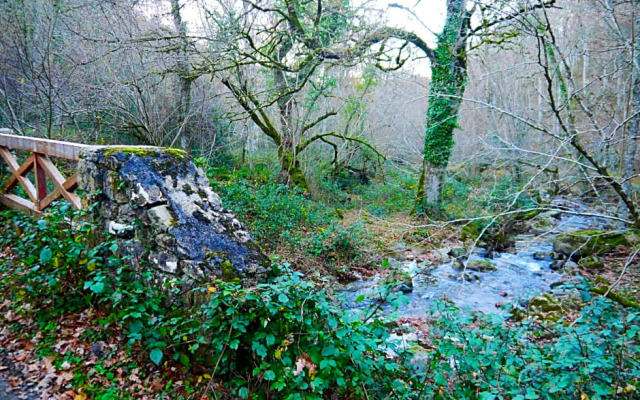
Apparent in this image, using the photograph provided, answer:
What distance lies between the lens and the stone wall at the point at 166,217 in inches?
113

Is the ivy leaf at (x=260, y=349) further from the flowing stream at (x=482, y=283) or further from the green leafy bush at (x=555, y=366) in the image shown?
the flowing stream at (x=482, y=283)

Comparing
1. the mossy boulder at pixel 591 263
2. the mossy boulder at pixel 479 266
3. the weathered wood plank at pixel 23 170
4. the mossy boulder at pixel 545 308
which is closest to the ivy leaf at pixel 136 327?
the weathered wood plank at pixel 23 170

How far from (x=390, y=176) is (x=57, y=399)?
564 inches

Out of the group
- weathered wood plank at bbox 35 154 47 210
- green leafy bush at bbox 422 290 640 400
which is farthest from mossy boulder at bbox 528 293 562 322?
weathered wood plank at bbox 35 154 47 210

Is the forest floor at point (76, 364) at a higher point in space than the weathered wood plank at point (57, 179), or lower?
lower

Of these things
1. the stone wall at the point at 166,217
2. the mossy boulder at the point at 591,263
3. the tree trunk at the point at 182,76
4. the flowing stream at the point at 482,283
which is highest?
the tree trunk at the point at 182,76

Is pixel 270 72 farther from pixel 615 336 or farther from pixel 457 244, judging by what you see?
pixel 615 336

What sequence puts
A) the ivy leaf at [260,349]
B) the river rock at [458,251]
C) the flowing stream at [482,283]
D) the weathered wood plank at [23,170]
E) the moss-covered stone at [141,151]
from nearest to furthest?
the ivy leaf at [260,349]
the moss-covered stone at [141,151]
the weathered wood plank at [23,170]
the flowing stream at [482,283]
the river rock at [458,251]

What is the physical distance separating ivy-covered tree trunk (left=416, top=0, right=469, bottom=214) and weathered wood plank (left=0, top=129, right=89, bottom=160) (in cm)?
797

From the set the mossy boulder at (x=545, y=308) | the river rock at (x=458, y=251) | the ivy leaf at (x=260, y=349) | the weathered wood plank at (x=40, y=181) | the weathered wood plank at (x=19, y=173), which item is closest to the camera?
the ivy leaf at (x=260, y=349)

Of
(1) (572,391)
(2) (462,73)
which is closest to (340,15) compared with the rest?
(2) (462,73)

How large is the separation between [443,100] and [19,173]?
9.61 meters

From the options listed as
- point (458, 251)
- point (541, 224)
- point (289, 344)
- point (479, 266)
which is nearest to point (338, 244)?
point (458, 251)

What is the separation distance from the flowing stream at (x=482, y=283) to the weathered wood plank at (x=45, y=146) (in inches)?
159
